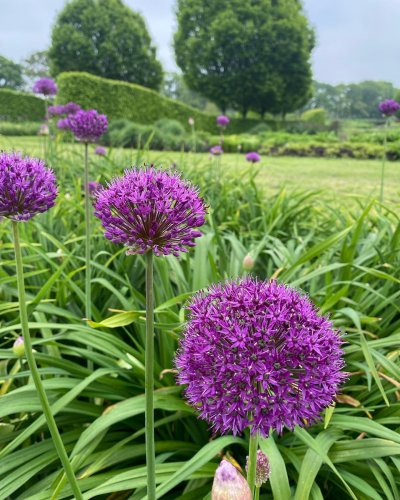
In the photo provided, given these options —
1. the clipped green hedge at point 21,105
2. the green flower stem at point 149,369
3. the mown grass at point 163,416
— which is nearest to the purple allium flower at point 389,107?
the mown grass at point 163,416

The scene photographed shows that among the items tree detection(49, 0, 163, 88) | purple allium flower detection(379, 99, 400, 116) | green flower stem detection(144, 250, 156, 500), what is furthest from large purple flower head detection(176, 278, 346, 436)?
tree detection(49, 0, 163, 88)

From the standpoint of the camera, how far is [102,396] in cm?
168

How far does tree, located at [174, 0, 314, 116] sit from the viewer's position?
31844 millimetres

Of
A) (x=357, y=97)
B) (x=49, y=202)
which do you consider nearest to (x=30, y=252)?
(x=49, y=202)

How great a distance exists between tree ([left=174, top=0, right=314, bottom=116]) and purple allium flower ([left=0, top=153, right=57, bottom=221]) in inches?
1292

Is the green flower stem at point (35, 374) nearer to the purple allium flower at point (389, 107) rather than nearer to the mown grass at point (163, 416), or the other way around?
the mown grass at point (163, 416)

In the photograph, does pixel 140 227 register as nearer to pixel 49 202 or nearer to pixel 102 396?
pixel 49 202

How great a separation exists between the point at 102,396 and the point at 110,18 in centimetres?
3644

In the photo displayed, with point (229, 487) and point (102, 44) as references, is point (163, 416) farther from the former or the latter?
point (102, 44)

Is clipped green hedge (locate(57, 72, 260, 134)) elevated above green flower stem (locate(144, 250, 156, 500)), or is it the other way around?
clipped green hedge (locate(57, 72, 260, 134))

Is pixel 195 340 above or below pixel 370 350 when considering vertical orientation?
above

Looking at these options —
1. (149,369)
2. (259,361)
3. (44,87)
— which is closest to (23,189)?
(149,369)

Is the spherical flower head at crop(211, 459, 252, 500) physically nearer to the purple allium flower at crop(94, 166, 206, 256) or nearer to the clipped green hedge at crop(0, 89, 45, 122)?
the purple allium flower at crop(94, 166, 206, 256)

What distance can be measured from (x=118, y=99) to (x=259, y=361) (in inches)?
878
